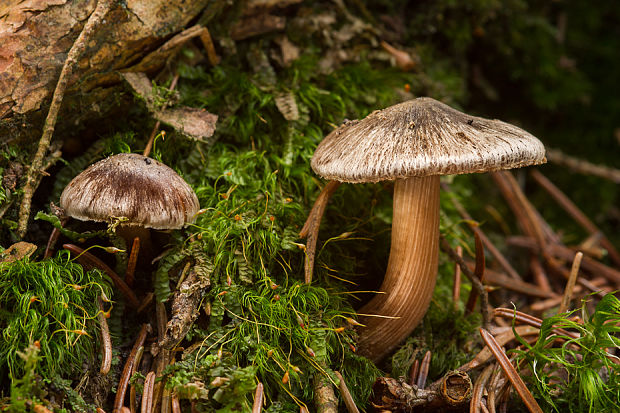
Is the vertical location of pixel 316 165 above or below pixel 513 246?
above

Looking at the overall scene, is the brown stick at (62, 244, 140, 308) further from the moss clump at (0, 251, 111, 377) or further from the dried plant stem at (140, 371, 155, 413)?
the dried plant stem at (140, 371, 155, 413)

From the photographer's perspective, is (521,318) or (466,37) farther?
(466,37)

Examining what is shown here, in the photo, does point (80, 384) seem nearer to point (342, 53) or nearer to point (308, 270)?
point (308, 270)

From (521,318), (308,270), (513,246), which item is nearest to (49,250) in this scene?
(308,270)

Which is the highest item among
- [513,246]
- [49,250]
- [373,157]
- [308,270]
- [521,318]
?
[373,157]

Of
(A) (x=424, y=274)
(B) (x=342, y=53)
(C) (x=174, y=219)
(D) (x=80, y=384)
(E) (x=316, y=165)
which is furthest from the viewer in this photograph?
(B) (x=342, y=53)

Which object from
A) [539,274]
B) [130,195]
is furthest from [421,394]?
[539,274]
